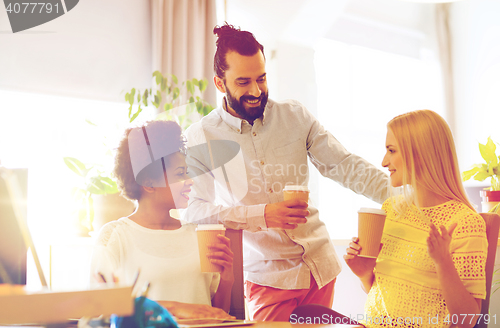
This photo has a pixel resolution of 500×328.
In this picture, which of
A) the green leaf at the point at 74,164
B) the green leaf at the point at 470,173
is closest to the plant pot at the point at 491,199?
the green leaf at the point at 470,173

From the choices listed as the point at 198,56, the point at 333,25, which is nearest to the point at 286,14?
the point at 333,25

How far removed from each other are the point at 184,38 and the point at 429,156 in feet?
7.07

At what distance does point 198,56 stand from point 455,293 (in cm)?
242

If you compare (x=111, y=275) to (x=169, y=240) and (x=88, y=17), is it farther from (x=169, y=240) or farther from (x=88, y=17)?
(x=88, y=17)

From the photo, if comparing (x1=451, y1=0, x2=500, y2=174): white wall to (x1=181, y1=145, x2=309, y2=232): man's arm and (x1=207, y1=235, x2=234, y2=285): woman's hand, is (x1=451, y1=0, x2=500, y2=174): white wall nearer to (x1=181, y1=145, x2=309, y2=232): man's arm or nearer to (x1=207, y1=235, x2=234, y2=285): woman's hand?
(x1=181, y1=145, x2=309, y2=232): man's arm

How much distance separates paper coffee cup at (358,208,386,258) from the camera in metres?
1.20

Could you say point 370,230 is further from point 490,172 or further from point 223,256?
point 490,172

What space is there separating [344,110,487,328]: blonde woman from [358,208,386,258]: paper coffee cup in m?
0.03

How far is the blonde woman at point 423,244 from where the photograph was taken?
1144 millimetres

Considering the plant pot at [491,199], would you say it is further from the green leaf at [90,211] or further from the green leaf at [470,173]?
the green leaf at [90,211]

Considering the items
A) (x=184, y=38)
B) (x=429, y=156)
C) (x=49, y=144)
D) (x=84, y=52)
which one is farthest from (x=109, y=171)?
(x=429, y=156)

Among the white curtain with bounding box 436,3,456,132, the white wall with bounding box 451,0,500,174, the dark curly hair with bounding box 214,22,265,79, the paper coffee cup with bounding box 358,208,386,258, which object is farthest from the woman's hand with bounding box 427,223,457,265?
the white curtain with bounding box 436,3,456,132

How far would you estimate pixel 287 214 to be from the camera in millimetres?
1361

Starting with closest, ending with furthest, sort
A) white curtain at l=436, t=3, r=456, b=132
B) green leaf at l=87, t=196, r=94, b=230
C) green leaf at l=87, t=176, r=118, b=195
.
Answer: green leaf at l=87, t=176, r=118, b=195
green leaf at l=87, t=196, r=94, b=230
white curtain at l=436, t=3, r=456, b=132
